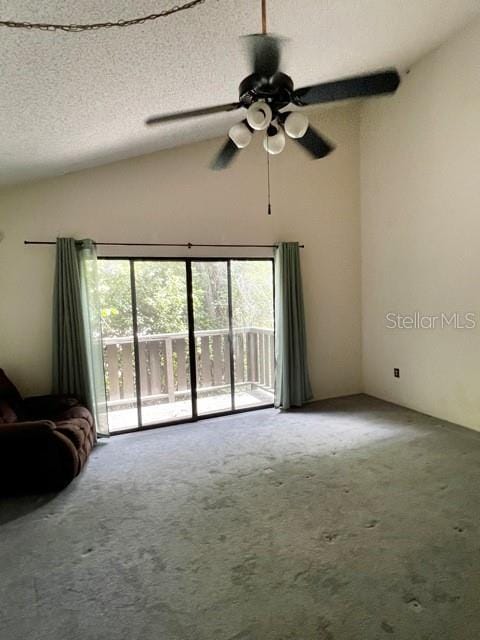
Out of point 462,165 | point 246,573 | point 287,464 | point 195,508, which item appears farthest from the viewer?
point 462,165

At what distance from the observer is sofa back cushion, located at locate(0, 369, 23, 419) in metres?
3.29

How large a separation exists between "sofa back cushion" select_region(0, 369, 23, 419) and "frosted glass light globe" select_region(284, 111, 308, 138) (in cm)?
317

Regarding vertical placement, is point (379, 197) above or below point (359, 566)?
above

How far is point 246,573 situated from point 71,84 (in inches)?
112

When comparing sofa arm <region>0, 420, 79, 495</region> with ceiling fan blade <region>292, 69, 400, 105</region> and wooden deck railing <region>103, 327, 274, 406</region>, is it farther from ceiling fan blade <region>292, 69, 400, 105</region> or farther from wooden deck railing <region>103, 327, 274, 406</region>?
ceiling fan blade <region>292, 69, 400, 105</region>

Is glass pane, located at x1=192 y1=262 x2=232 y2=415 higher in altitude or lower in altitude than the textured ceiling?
lower

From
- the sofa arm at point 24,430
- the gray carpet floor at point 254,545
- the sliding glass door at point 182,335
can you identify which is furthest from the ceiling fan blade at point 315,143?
the sofa arm at point 24,430

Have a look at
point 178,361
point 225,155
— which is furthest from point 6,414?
point 225,155

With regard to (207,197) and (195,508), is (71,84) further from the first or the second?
(195,508)

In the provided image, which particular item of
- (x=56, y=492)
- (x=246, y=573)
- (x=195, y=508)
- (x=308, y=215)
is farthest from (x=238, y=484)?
(x=308, y=215)

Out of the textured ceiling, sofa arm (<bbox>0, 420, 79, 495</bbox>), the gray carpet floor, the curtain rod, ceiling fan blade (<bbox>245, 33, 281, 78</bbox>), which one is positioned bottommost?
the gray carpet floor

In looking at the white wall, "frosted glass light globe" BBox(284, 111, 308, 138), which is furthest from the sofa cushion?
the white wall

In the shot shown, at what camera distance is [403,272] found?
14.6 feet

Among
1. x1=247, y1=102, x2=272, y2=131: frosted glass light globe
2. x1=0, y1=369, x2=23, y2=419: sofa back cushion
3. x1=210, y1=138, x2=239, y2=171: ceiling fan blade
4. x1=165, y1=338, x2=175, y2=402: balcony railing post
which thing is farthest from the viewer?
x1=165, y1=338, x2=175, y2=402: balcony railing post
